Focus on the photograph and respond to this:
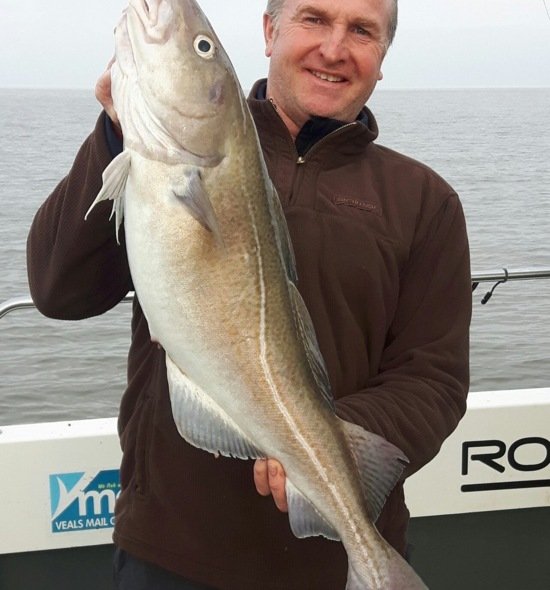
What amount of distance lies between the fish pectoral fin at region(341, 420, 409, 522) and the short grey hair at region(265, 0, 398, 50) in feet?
3.76

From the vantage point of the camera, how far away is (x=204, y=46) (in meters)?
2.14

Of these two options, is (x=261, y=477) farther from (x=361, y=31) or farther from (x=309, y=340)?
(x=361, y=31)

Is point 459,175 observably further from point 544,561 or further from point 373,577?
point 373,577

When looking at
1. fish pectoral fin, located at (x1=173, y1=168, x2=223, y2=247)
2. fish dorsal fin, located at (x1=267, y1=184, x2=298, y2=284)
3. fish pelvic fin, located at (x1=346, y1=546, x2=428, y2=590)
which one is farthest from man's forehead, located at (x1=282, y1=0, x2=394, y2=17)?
fish pelvic fin, located at (x1=346, y1=546, x2=428, y2=590)

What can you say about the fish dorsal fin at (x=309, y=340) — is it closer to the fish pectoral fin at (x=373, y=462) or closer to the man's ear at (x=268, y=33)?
the fish pectoral fin at (x=373, y=462)

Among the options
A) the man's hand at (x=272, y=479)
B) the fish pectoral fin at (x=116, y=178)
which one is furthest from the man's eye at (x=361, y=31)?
the man's hand at (x=272, y=479)

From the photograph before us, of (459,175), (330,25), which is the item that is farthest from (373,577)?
(459,175)

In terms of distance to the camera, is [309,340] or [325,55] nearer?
[309,340]

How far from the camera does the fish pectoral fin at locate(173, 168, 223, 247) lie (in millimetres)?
2072

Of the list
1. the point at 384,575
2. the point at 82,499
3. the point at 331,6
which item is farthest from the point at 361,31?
the point at 82,499

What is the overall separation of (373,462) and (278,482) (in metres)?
0.24

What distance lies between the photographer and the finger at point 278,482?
233 cm

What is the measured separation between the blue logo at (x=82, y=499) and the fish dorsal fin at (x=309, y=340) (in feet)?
5.41

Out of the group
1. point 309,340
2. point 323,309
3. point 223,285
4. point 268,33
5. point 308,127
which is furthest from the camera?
point 268,33
